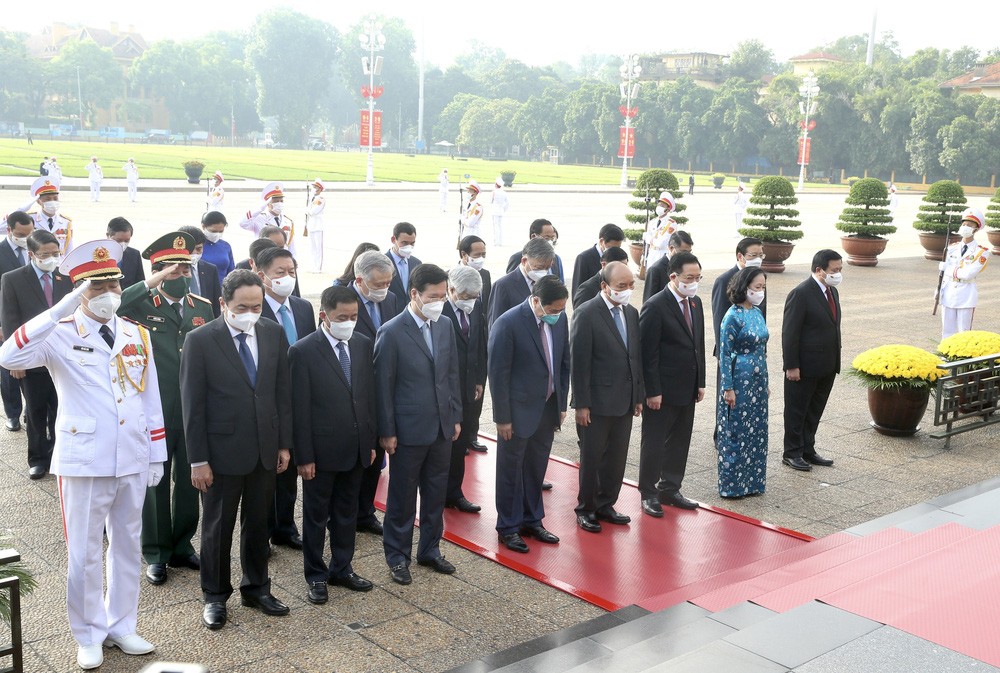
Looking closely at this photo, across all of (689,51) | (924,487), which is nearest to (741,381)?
(924,487)

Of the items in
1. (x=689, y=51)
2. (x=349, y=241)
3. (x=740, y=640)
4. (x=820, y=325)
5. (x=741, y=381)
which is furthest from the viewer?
(x=689, y=51)

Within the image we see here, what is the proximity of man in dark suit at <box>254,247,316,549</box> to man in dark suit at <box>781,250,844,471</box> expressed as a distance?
4.09 m

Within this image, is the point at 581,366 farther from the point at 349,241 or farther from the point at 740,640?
the point at 349,241

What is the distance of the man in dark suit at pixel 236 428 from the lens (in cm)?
470

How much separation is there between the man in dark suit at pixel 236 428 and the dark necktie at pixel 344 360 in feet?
1.00

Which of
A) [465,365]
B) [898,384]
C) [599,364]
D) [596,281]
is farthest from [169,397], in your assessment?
[898,384]

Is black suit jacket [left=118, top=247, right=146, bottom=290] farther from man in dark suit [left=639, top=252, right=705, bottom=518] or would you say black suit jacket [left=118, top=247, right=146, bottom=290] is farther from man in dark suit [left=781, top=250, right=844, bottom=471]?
man in dark suit [left=781, top=250, right=844, bottom=471]

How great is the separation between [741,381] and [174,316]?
13.3ft

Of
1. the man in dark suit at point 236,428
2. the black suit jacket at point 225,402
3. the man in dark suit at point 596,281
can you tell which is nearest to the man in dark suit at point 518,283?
the man in dark suit at point 596,281

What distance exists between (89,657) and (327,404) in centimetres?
163

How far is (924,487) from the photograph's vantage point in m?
7.61

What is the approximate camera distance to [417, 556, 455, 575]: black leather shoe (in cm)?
568

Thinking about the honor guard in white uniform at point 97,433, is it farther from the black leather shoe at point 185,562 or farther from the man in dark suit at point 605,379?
the man in dark suit at point 605,379

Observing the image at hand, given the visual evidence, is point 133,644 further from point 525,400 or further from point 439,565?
point 525,400
